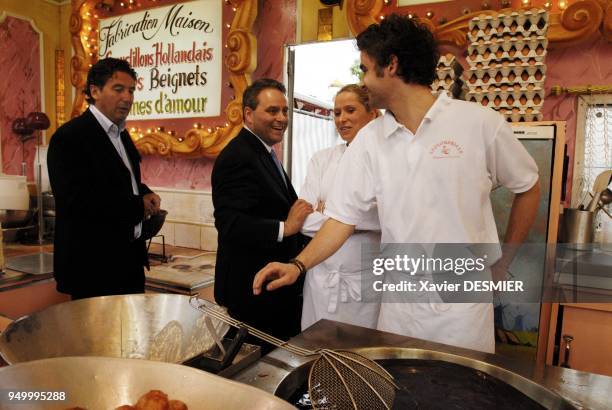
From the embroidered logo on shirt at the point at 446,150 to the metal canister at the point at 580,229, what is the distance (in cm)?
138

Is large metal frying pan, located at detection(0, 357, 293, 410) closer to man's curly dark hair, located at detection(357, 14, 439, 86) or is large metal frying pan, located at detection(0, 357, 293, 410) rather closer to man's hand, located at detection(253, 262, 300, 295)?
man's hand, located at detection(253, 262, 300, 295)

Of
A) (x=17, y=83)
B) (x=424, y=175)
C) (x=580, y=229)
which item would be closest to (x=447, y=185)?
(x=424, y=175)

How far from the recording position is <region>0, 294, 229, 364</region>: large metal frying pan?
3.20 feet

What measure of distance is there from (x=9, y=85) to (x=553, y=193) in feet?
16.2

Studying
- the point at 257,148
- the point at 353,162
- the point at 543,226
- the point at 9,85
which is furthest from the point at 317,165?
the point at 9,85

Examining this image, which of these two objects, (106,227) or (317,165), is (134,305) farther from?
(317,165)

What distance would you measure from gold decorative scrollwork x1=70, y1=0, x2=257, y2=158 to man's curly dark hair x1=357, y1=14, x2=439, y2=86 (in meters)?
2.17

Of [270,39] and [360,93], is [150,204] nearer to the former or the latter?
[360,93]

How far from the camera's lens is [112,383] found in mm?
690

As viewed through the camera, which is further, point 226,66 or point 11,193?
point 226,66

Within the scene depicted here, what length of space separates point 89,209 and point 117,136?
1.56 ft

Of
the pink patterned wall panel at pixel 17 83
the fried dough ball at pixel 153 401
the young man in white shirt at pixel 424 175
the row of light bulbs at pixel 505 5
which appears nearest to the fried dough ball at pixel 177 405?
the fried dough ball at pixel 153 401

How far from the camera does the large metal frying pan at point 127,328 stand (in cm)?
97

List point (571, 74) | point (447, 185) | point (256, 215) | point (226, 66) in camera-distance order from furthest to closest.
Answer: point (226, 66) → point (571, 74) → point (256, 215) → point (447, 185)
